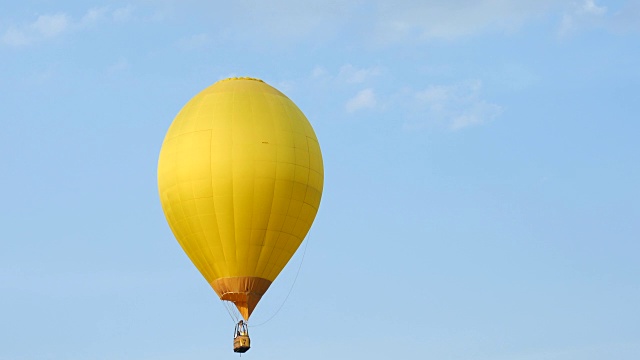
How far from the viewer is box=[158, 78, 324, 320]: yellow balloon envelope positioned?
218 ft

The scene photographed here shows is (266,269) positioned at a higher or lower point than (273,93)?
lower

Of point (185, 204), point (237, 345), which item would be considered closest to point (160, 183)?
point (185, 204)

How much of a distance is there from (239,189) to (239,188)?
0.12 ft

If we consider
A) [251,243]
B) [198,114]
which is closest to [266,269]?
[251,243]

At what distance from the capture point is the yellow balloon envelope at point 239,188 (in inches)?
2618

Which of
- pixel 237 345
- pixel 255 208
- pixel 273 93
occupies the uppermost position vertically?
pixel 273 93

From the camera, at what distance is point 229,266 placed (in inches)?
2643

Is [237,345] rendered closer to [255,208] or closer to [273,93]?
[255,208]

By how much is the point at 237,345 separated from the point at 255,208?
206 inches

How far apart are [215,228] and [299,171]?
3884 millimetres

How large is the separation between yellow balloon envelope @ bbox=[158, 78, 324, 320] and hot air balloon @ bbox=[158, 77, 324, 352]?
0.12 ft

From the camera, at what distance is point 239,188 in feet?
218

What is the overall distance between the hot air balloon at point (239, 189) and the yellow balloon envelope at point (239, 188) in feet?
0.12

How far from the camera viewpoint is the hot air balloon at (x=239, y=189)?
6650 cm
